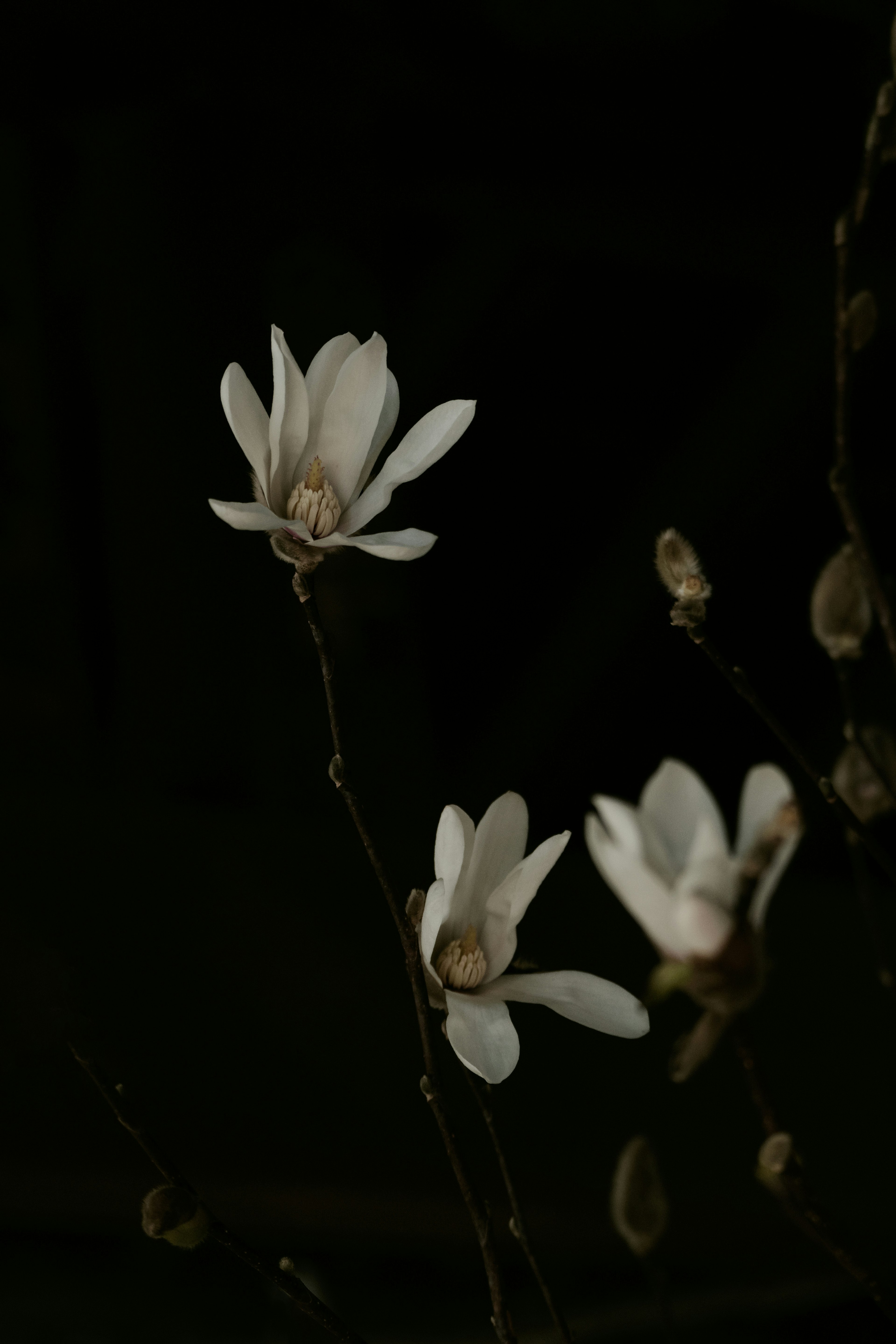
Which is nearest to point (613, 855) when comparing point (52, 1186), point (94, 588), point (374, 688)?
point (52, 1186)

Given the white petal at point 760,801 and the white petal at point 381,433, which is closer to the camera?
the white petal at point 760,801

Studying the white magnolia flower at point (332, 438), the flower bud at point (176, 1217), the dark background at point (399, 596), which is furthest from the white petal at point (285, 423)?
the dark background at point (399, 596)

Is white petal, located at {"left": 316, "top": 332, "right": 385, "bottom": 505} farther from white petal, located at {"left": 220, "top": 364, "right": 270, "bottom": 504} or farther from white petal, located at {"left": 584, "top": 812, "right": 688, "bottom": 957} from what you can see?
white petal, located at {"left": 584, "top": 812, "right": 688, "bottom": 957}

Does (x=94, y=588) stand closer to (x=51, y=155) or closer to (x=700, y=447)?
(x=51, y=155)

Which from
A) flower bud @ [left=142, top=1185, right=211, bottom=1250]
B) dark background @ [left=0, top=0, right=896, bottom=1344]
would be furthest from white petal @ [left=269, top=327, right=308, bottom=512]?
dark background @ [left=0, top=0, right=896, bottom=1344]

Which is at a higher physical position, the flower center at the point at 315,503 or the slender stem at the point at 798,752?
the flower center at the point at 315,503

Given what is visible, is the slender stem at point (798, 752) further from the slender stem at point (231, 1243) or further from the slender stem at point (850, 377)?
the slender stem at point (231, 1243)
